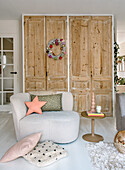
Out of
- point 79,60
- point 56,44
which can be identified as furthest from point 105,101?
point 56,44

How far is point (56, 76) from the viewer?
4.05 m

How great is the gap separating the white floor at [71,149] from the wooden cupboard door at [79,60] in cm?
75

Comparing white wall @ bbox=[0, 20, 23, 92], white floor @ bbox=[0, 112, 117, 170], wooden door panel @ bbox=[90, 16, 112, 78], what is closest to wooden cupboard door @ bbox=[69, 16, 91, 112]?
wooden door panel @ bbox=[90, 16, 112, 78]

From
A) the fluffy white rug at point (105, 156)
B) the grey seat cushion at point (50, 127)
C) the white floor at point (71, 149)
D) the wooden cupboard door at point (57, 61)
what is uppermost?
the wooden cupboard door at point (57, 61)

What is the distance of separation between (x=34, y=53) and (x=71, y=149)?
2.76 metres

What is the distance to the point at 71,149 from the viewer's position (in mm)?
2127

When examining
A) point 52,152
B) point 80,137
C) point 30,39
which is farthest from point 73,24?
point 52,152

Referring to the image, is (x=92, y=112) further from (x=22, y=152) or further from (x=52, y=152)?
(x=22, y=152)

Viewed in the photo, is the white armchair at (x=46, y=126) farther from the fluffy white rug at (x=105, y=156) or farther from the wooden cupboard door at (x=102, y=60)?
the wooden cupboard door at (x=102, y=60)

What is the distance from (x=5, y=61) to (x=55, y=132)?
3195mm

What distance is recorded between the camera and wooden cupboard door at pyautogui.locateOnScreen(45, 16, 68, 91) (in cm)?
404

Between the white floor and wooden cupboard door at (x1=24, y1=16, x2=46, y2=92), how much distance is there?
3.98 feet

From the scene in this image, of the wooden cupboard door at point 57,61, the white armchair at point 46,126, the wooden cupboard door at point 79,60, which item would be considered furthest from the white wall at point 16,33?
the white armchair at point 46,126

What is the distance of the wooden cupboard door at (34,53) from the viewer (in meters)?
4.05
